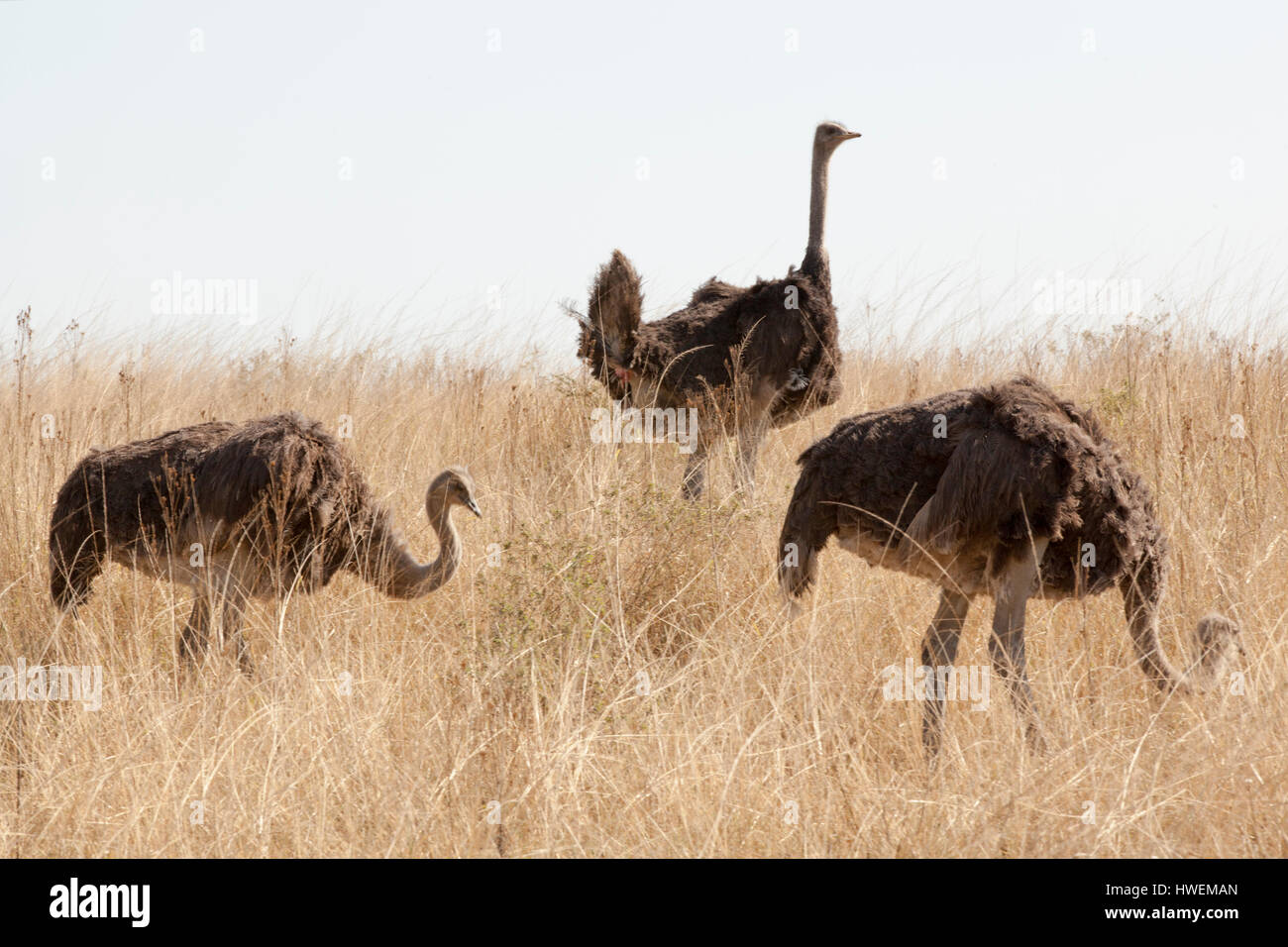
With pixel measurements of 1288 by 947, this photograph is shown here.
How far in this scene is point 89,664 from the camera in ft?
15.7

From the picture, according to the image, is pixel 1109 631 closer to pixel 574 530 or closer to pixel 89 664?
pixel 574 530

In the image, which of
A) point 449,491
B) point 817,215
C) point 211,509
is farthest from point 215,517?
point 817,215

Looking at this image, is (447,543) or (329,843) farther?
(447,543)

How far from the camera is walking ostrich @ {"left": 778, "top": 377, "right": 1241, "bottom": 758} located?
3982mm

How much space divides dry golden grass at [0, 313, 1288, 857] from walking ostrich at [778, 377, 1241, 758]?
0.51 ft

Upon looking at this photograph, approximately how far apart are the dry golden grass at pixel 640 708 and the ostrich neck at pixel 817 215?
1702mm

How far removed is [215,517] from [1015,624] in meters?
2.88

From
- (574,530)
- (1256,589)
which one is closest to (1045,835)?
(1256,589)

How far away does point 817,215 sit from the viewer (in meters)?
8.24

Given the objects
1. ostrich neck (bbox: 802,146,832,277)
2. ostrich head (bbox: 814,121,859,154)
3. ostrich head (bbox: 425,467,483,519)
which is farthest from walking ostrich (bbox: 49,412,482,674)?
ostrich head (bbox: 814,121,859,154)

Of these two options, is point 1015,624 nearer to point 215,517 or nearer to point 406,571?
point 406,571
